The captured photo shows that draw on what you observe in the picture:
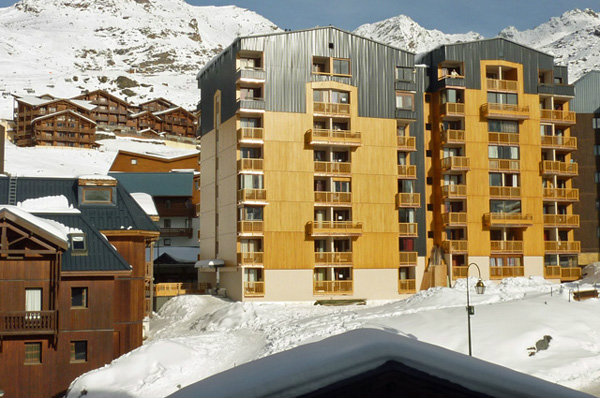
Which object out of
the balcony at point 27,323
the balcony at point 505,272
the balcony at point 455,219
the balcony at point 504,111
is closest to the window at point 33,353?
the balcony at point 27,323

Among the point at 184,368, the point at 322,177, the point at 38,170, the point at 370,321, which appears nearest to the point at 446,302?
the point at 370,321

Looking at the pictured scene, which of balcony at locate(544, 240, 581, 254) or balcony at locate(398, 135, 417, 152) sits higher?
balcony at locate(398, 135, 417, 152)

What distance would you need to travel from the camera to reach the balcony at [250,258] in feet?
168

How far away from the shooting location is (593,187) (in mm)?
68562

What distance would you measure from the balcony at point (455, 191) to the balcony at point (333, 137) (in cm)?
934

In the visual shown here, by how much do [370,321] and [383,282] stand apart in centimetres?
1457

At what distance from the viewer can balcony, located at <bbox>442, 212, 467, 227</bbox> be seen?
5750 centimetres

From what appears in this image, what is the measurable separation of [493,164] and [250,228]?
21.9m

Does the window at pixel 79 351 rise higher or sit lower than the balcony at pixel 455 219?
lower

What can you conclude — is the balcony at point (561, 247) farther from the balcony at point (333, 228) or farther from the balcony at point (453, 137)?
the balcony at point (333, 228)

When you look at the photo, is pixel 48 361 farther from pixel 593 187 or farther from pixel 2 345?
pixel 593 187

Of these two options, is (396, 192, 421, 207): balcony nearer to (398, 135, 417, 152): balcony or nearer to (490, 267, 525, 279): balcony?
(398, 135, 417, 152): balcony

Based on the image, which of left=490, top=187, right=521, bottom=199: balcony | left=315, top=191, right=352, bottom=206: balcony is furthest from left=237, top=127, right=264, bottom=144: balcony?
left=490, top=187, right=521, bottom=199: balcony

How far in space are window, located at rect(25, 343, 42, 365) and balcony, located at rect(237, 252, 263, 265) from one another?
61.9ft
